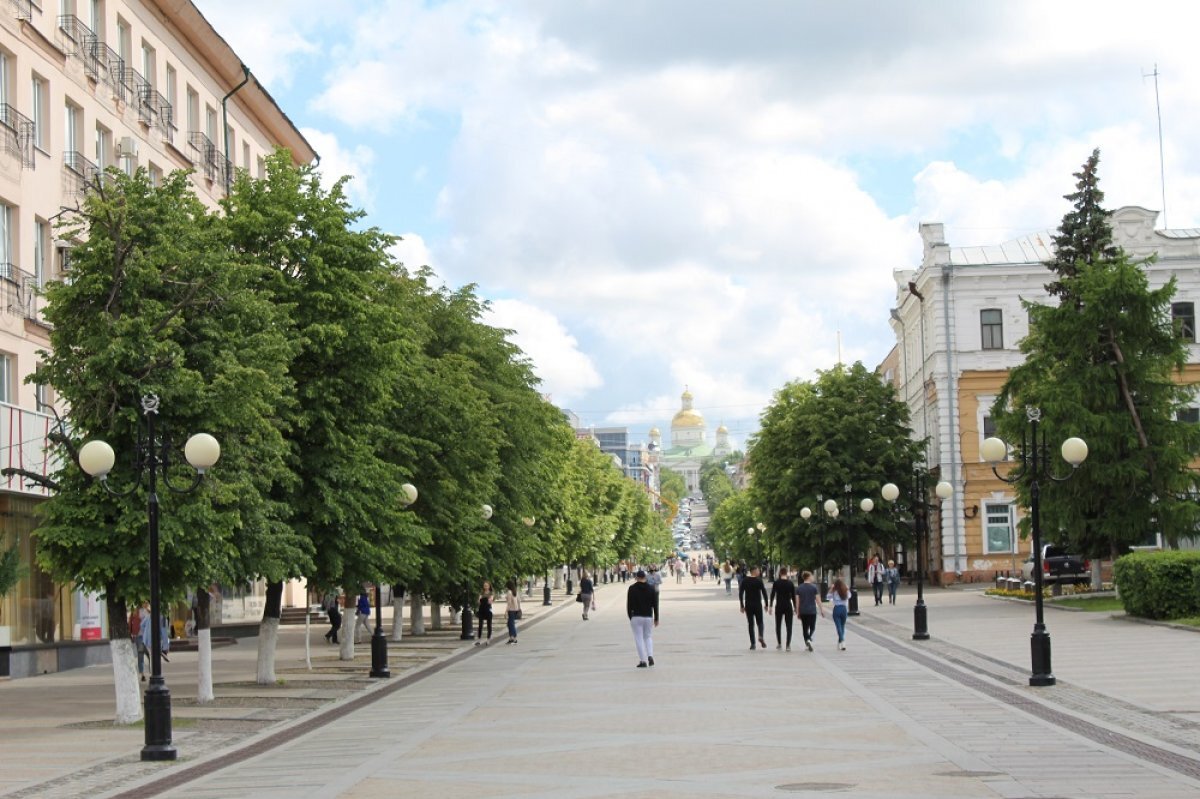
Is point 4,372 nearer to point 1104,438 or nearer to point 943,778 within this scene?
point 943,778

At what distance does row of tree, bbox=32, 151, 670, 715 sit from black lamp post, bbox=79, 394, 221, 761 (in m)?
0.61

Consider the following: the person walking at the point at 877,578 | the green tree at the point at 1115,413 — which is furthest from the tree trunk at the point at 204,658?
the person walking at the point at 877,578

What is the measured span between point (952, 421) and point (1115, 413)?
Answer: 2457 cm

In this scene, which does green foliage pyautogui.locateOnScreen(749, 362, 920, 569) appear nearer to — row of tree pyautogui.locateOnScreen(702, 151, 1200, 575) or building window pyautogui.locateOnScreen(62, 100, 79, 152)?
row of tree pyautogui.locateOnScreen(702, 151, 1200, 575)

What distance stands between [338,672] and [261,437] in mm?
9138

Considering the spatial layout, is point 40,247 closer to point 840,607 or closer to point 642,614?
point 642,614

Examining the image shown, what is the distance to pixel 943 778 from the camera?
45.0 feet

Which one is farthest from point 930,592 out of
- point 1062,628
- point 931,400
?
point 1062,628

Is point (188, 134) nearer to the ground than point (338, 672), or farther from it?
farther from it

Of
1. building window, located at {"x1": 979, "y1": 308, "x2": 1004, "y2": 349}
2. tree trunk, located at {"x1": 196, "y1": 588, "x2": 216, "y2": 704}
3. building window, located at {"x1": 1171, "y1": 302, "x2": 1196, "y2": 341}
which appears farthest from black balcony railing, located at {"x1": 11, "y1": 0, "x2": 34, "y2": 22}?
building window, located at {"x1": 1171, "y1": 302, "x2": 1196, "y2": 341}

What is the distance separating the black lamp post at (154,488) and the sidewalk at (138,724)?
0.35 metres

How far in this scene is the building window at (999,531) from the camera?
7319cm

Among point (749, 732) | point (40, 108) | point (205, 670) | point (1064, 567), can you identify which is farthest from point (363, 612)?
point (749, 732)

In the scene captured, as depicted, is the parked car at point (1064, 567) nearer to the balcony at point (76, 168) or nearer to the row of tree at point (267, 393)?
the row of tree at point (267, 393)
